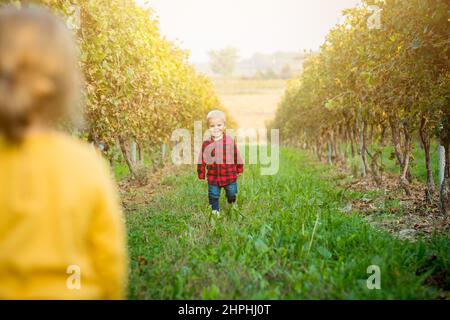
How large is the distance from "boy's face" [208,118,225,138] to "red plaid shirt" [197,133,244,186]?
0.12 m

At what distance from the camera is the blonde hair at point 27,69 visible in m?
1.68

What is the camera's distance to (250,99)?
88.2 metres

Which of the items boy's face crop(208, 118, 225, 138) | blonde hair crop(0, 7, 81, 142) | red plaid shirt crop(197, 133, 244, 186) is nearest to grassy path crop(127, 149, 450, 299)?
red plaid shirt crop(197, 133, 244, 186)

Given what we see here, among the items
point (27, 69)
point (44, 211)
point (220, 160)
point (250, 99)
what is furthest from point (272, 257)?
point (250, 99)

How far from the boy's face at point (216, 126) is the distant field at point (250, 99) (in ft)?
184

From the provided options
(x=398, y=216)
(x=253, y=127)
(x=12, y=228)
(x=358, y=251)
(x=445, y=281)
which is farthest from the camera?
(x=253, y=127)

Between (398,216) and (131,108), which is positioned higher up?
(131,108)

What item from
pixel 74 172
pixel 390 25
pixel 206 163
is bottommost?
pixel 206 163

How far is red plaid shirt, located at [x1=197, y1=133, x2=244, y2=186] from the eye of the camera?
664 centimetres

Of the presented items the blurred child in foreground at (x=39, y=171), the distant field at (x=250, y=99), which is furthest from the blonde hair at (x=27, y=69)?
the distant field at (x=250, y=99)

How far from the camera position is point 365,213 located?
6.94 metres
